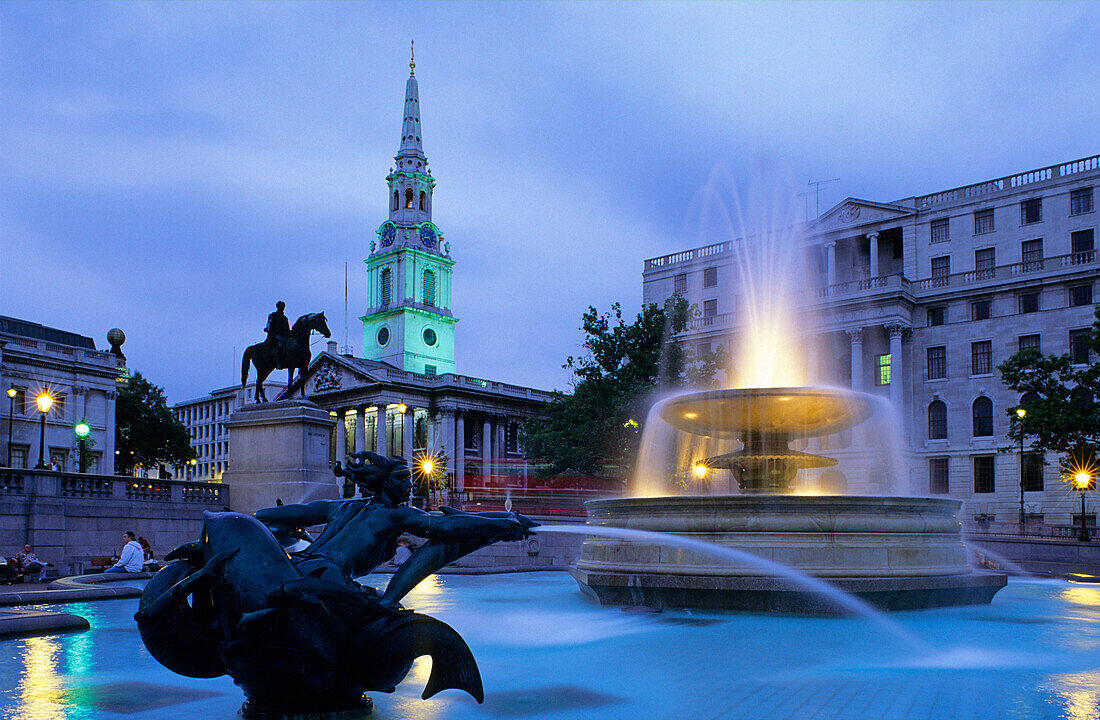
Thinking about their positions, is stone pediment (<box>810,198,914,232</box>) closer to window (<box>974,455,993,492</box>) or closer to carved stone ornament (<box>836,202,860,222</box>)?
carved stone ornament (<box>836,202,860,222</box>)

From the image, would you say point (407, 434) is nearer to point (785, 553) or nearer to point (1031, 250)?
point (1031, 250)

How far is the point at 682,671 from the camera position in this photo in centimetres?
675

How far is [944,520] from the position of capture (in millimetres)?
11398

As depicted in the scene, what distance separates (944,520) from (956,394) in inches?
1736

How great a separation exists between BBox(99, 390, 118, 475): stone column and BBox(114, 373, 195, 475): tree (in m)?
6.30

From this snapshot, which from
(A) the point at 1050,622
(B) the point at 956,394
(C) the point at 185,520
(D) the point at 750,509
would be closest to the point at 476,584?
(D) the point at 750,509

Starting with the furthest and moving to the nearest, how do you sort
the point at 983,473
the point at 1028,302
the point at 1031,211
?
1. the point at 1031,211
2. the point at 983,473
3. the point at 1028,302

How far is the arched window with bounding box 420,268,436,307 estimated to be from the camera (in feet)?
335

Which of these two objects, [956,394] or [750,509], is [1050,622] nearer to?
[750,509]

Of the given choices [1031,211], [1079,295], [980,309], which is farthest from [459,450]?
[1079,295]

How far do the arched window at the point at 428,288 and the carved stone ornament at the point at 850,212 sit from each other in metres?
53.7

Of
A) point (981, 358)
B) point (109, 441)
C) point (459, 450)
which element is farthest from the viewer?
point (459, 450)

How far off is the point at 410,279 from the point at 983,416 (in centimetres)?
6385

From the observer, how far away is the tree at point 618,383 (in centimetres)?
4166
